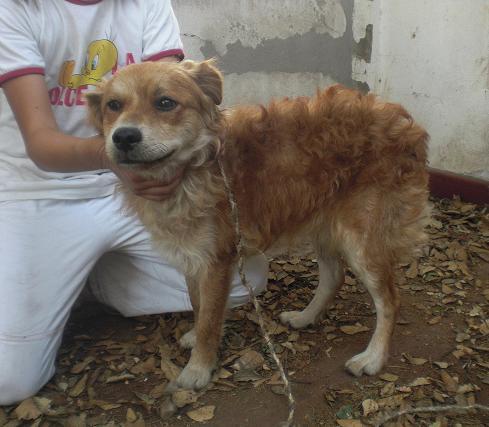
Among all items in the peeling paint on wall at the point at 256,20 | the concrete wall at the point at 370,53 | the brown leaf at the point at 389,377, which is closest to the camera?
the brown leaf at the point at 389,377

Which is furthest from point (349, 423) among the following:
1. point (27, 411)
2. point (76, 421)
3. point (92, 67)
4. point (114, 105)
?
point (92, 67)

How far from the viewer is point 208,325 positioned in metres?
2.94

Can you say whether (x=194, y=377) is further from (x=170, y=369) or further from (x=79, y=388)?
(x=79, y=388)

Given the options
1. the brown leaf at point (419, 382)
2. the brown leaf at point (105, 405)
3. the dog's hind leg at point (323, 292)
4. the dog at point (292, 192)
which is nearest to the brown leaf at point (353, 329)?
the dog's hind leg at point (323, 292)

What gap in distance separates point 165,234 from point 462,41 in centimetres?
289

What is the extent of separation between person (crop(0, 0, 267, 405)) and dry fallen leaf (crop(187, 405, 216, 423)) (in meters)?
0.80

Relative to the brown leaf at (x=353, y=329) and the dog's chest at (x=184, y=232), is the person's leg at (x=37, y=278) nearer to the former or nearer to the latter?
the dog's chest at (x=184, y=232)

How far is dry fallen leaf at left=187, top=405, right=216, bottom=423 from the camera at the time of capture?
2758 mm

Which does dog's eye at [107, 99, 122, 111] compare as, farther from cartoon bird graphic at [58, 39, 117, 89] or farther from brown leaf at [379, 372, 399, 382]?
brown leaf at [379, 372, 399, 382]

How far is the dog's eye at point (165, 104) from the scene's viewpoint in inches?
97.6

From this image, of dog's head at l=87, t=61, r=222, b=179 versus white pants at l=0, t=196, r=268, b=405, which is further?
white pants at l=0, t=196, r=268, b=405

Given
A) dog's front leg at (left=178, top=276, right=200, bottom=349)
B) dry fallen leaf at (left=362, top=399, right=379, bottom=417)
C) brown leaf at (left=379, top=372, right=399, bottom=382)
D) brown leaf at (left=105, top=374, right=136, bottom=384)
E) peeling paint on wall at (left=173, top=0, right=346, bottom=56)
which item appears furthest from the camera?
peeling paint on wall at (left=173, top=0, right=346, bottom=56)

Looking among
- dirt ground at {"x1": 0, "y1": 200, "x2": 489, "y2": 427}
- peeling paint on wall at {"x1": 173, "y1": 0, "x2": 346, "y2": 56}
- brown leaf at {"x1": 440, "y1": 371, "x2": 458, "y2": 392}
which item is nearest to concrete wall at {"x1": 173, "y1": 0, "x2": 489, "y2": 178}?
peeling paint on wall at {"x1": 173, "y1": 0, "x2": 346, "y2": 56}

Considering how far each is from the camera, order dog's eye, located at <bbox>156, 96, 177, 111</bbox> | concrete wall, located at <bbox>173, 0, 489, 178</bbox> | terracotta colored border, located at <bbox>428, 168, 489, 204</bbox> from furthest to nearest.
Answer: terracotta colored border, located at <bbox>428, 168, 489, 204</bbox> → concrete wall, located at <bbox>173, 0, 489, 178</bbox> → dog's eye, located at <bbox>156, 96, 177, 111</bbox>
